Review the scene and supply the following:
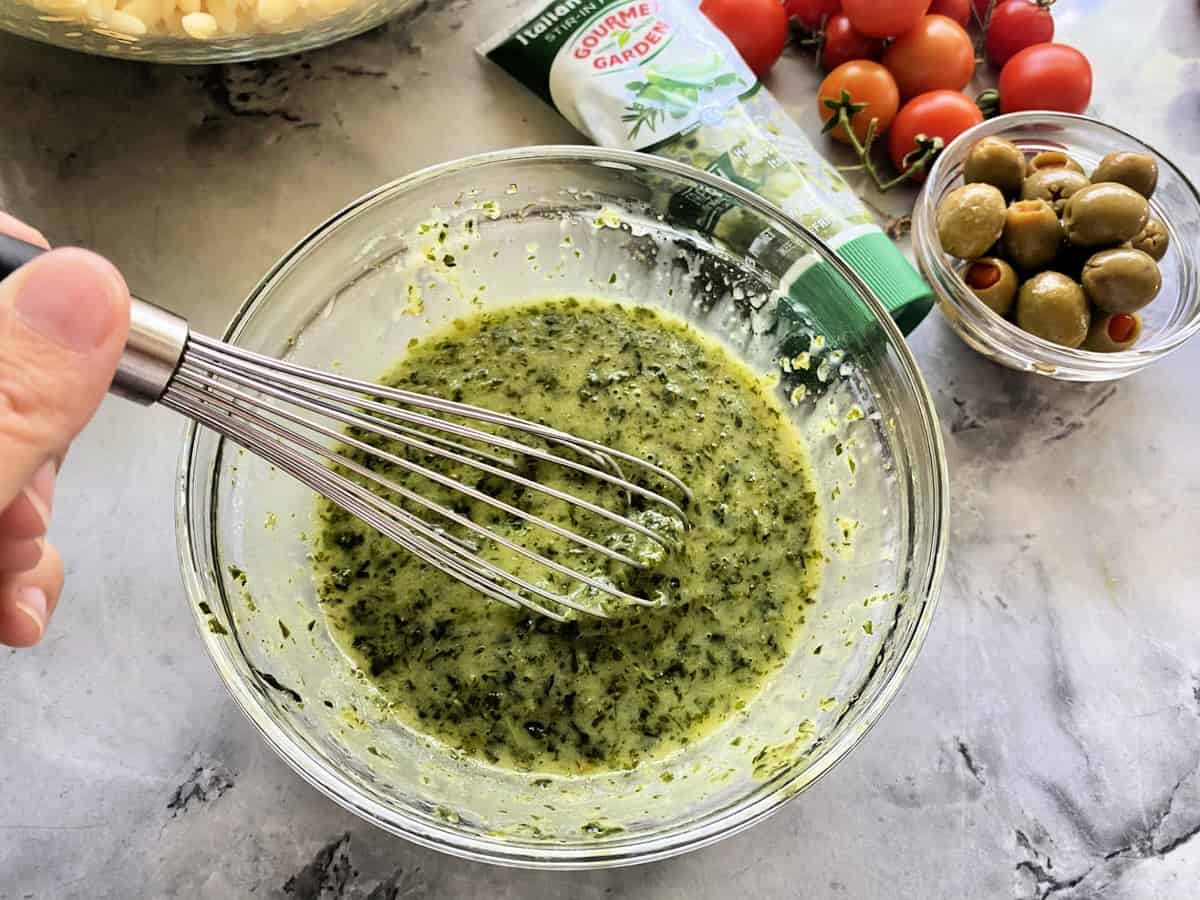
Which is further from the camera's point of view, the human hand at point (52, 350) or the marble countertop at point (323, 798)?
the marble countertop at point (323, 798)

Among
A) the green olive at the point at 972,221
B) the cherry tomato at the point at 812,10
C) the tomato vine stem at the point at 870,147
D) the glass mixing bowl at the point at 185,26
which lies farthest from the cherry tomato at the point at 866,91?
the glass mixing bowl at the point at 185,26

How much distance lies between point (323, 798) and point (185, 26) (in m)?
0.96

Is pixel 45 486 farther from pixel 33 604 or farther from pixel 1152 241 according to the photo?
pixel 1152 241

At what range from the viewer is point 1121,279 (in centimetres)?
131

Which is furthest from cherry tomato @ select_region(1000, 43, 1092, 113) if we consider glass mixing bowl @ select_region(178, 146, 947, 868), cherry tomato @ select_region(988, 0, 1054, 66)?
glass mixing bowl @ select_region(178, 146, 947, 868)

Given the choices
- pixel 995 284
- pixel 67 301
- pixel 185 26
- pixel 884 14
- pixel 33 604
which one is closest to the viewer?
pixel 67 301

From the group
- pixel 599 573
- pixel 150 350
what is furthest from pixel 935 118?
pixel 150 350

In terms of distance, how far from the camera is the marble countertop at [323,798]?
4.08 ft

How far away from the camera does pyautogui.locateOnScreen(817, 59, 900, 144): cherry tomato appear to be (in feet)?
4.96

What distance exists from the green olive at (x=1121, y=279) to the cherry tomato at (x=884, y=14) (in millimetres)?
454

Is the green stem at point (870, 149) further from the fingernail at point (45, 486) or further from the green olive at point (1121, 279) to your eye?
the fingernail at point (45, 486)

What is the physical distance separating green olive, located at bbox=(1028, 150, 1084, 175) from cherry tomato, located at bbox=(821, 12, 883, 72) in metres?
0.32

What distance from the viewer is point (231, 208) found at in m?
1.47

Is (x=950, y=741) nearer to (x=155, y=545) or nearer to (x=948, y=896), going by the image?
(x=948, y=896)
